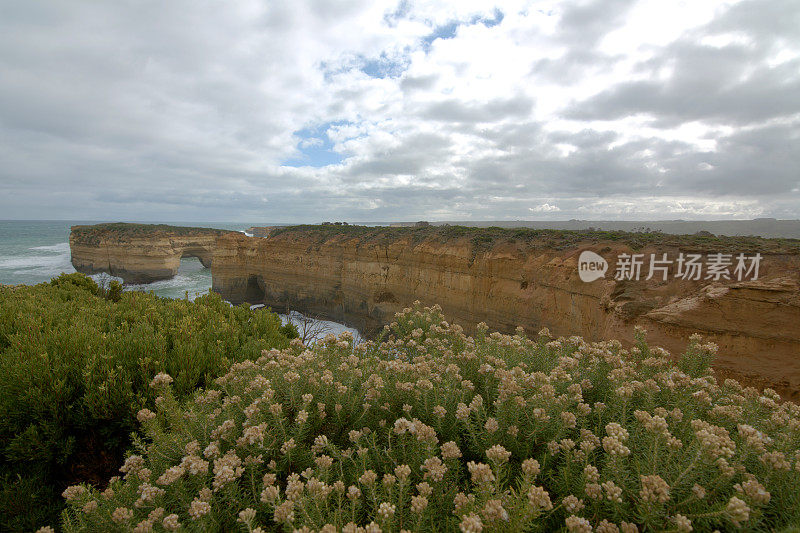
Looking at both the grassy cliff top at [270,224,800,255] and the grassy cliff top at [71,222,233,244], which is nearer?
the grassy cliff top at [270,224,800,255]

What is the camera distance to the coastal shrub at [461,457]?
1670 mm

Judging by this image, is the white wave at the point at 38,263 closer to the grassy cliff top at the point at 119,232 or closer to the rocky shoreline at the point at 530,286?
the grassy cliff top at the point at 119,232

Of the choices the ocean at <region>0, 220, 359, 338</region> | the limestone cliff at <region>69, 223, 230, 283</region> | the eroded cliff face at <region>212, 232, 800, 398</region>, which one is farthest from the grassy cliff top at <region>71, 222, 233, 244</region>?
the eroded cliff face at <region>212, 232, 800, 398</region>

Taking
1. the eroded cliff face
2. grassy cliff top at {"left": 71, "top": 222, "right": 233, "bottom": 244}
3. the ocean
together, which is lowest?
the ocean

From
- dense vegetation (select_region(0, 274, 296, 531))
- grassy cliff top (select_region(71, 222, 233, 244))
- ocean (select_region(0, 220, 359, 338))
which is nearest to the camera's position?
dense vegetation (select_region(0, 274, 296, 531))

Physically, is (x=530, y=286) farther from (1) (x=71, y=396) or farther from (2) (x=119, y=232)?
(2) (x=119, y=232)

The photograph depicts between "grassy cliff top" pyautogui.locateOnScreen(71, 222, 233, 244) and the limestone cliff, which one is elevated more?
"grassy cliff top" pyautogui.locateOnScreen(71, 222, 233, 244)

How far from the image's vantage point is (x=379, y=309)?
23562 mm

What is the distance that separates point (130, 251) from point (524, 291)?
46.3 m

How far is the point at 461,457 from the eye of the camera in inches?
97.3

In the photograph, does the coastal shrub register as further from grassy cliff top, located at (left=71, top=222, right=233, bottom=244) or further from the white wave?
the white wave

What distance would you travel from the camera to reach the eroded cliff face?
998 cm

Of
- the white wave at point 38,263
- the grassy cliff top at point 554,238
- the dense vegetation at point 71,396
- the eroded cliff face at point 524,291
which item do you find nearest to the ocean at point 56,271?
the white wave at point 38,263

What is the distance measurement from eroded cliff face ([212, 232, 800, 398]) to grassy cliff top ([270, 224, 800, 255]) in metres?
0.42
